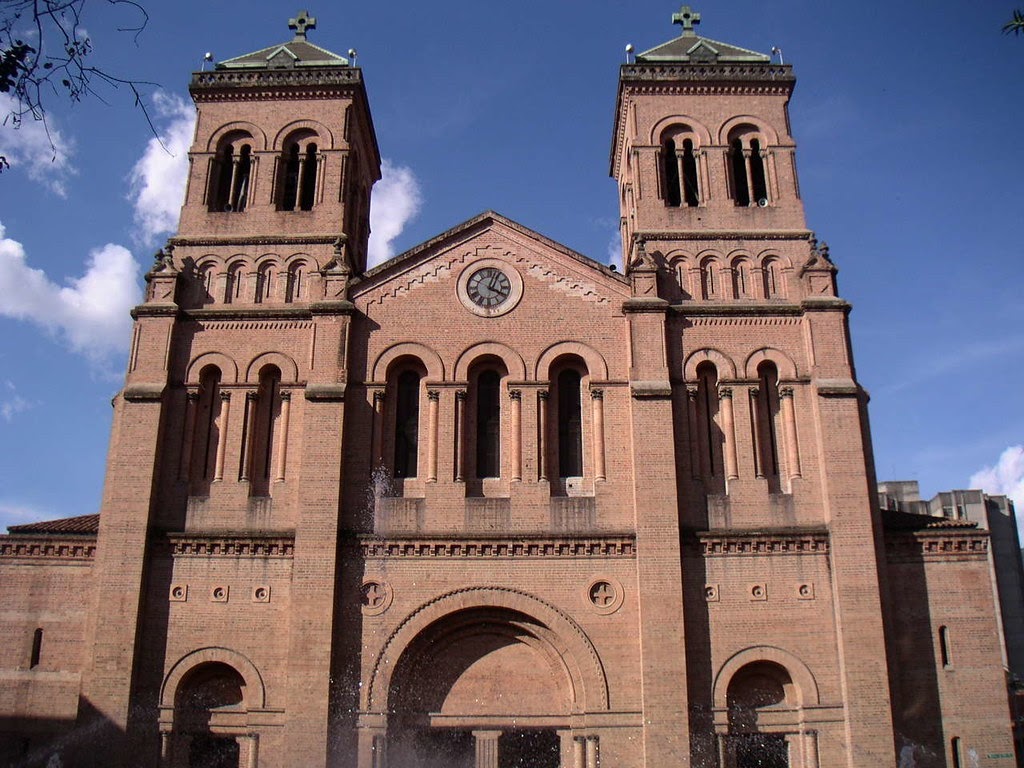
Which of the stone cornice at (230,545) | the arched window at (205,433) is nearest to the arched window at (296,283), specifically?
the arched window at (205,433)

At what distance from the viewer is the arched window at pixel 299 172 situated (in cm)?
2844

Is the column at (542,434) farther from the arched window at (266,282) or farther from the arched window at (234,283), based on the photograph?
the arched window at (234,283)

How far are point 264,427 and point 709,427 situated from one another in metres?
11.5

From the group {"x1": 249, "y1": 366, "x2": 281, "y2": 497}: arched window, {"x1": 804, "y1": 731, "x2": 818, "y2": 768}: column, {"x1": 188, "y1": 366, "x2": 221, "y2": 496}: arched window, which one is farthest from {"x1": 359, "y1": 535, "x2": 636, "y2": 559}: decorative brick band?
{"x1": 804, "y1": 731, "x2": 818, "y2": 768}: column

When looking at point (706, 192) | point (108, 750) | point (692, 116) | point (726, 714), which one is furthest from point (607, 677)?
point (692, 116)

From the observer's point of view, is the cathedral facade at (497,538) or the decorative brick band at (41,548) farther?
the decorative brick band at (41,548)

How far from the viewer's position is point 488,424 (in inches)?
982

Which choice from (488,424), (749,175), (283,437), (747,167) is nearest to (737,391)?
(488,424)

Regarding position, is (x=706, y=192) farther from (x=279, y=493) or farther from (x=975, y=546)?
(x=279, y=493)

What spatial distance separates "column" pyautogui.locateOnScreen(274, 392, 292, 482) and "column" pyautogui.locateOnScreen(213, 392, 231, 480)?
138 centimetres

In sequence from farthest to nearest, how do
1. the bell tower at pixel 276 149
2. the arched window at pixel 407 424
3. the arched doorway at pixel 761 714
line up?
1. the bell tower at pixel 276 149
2. the arched window at pixel 407 424
3. the arched doorway at pixel 761 714

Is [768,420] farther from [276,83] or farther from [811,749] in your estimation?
[276,83]

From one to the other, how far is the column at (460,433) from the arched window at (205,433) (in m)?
6.19

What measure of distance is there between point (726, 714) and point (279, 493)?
1189 centimetres
